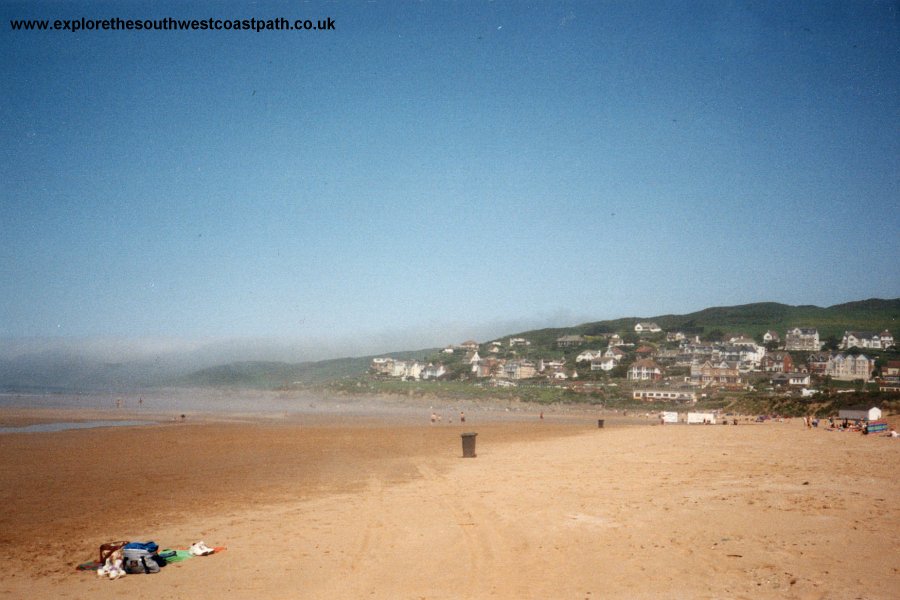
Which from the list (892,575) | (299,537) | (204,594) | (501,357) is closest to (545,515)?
(299,537)

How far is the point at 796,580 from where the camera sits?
662cm

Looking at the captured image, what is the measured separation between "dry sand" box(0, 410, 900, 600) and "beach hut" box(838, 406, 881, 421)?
2288 cm

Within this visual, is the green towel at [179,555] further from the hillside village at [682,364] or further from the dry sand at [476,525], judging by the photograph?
the hillside village at [682,364]

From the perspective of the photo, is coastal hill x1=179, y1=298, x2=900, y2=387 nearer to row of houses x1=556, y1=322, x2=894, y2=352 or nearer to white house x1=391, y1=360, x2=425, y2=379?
row of houses x1=556, y1=322, x2=894, y2=352

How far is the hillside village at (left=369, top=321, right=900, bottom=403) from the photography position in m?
89.2

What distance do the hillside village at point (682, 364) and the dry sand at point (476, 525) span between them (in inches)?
2640

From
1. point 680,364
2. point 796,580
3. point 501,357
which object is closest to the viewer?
point 796,580

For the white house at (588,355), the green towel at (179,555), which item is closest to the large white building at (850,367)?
the white house at (588,355)

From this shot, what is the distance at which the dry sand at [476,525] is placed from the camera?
23.1 feet

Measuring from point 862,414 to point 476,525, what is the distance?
41959 mm

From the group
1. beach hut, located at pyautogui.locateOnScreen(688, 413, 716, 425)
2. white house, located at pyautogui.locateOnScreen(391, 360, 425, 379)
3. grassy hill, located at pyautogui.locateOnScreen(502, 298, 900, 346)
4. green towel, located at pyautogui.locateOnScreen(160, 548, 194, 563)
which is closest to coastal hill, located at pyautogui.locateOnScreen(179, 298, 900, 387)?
grassy hill, located at pyautogui.locateOnScreen(502, 298, 900, 346)

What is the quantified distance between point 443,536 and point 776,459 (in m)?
13.3

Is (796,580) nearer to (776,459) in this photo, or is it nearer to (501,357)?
(776,459)

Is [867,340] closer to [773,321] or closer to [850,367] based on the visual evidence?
[850,367]
